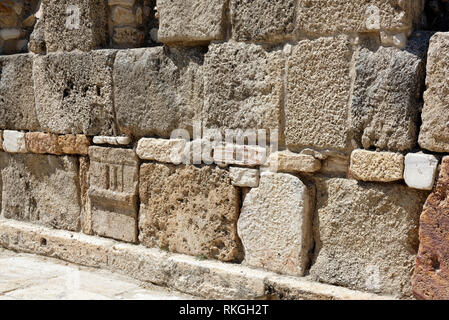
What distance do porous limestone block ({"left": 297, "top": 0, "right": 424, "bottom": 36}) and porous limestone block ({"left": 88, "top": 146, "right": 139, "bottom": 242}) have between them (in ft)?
5.33

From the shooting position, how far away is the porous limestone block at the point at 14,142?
472 cm

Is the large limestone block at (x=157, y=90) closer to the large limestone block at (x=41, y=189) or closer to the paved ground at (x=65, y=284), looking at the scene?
the large limestone block at (x=41, y=189)

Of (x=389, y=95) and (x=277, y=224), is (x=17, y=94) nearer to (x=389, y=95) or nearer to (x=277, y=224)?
(x=277, y=224)

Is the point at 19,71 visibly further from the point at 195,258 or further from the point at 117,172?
the point at 195,258

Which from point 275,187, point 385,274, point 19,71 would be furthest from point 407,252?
point 19,71

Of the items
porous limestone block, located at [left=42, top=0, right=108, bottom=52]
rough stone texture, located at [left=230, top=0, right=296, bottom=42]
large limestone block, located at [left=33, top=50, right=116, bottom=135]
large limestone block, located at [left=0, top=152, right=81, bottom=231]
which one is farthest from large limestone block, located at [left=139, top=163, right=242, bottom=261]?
porous limestone block, located at [left=42, top=0, right=108, bottom=52]

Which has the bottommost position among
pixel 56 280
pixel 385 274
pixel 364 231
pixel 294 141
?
pixel 56 280

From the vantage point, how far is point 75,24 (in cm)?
425

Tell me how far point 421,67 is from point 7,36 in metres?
3.62

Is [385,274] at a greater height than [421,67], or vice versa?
[421,67]

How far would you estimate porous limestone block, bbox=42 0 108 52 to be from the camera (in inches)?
163

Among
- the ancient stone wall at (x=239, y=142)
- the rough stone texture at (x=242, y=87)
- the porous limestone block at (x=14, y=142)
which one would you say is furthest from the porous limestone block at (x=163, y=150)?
the porous limestone block at (x=14, y=142)

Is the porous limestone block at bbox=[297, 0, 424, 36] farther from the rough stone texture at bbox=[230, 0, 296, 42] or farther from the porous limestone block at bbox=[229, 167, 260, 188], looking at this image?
the porous limestone block at bbox=[229, 167, 260, 188]

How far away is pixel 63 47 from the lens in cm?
435
